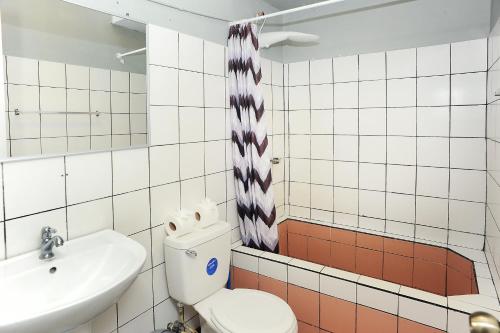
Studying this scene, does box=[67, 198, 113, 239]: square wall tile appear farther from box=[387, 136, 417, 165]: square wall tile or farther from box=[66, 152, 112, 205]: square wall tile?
box=[387, 136, 417, 165]: square wall tile

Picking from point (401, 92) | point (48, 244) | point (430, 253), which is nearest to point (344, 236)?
point (430, 253)

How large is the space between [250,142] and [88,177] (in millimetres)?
963

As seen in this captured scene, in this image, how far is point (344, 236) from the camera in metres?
2.47

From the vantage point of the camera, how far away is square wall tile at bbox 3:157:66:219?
119 cm

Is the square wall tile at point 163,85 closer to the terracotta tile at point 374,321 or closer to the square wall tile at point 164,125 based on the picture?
the square wall tile at point 164,125

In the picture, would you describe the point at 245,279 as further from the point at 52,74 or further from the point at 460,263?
the point at 52,74

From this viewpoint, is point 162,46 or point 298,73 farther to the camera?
point 298,73

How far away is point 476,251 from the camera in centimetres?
203

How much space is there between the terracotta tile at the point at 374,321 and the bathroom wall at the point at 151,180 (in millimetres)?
928

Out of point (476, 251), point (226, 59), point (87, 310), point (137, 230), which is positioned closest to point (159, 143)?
point (137, 230)

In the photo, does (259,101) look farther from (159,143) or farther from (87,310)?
(87,310)

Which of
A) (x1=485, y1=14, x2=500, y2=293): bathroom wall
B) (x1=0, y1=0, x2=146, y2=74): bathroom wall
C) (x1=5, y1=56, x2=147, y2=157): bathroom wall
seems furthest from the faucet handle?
(x1=485, y1=14, x2=500, y2=293): bathroom wall

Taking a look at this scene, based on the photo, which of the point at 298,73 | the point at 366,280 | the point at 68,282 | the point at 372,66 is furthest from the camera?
the point at 298,73

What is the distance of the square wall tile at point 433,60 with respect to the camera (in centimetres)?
207
